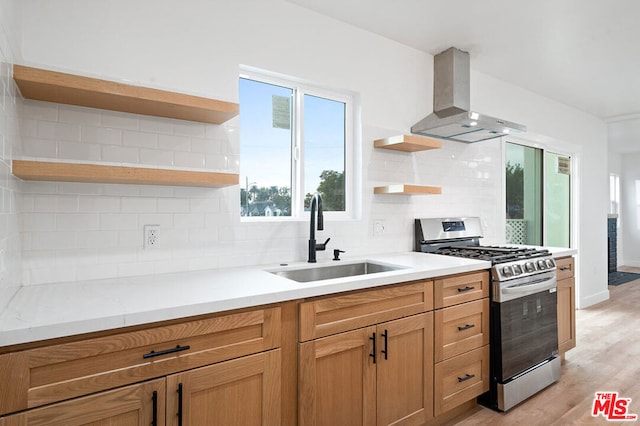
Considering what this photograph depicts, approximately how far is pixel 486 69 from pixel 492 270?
2039 mm

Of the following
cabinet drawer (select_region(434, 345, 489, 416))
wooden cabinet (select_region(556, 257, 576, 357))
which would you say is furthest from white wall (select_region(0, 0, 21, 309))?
wooden cabinet (select_region(556, 257, 576, 357))

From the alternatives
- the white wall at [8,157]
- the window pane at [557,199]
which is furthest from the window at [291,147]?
the window pane at [557,199]

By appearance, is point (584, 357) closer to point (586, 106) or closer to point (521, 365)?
point (521, 365)

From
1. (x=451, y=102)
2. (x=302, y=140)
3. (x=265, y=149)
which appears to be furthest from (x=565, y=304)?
(x=265, y=149)

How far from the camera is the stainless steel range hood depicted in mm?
2959

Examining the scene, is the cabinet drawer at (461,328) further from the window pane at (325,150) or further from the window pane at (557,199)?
the window pane at (557,199)

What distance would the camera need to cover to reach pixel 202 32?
2025mm

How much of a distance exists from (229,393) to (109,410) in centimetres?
40

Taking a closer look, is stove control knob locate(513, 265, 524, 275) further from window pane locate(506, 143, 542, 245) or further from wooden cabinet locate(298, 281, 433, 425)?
window pane locate(506, 143, 542, 245)

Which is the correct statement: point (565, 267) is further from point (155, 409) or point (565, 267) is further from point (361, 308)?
point (155, 409)

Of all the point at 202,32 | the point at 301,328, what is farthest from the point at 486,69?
the point at 301,328

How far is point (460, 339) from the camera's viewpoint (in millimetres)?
2258

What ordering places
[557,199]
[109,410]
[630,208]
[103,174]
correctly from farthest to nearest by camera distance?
[630,208], [557,199], [103,174], [109,410]

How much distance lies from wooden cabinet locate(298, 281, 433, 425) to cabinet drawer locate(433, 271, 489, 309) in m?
0.09
